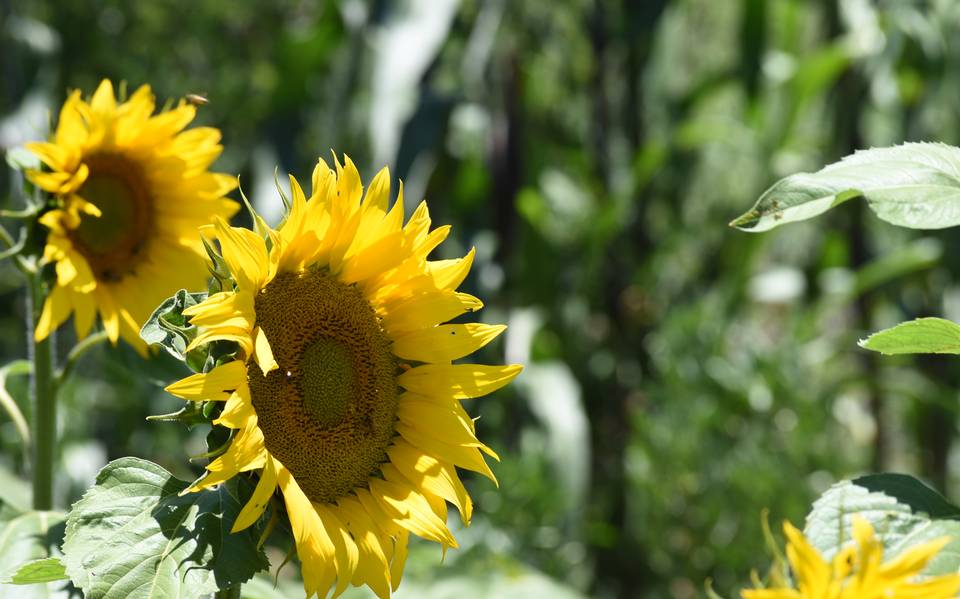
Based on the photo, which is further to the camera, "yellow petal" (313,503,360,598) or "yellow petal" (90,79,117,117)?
"yellow petal" (90,79,117,117)

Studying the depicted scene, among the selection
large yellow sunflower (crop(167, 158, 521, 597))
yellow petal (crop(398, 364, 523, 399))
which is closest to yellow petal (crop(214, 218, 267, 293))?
large yellow sunflower (crop(167, 158, 521, 597))

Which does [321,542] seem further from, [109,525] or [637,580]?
[637,580]

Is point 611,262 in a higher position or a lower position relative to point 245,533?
lower

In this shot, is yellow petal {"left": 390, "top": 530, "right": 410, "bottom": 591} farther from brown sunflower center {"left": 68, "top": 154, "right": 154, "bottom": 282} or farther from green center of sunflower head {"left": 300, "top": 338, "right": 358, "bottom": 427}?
brown sunflower center {"left": 68, "top": 154, "right": 154, "bottom": 282}

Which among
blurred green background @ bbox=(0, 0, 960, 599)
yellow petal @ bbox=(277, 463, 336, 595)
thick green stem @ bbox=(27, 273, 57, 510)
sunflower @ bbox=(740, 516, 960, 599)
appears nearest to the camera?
sunflower @ bbox=(740, 516, 960, 599)

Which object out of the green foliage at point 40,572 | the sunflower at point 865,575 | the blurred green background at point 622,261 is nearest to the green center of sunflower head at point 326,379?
the green foliage at point 40,572

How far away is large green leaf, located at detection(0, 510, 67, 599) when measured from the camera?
557 mm

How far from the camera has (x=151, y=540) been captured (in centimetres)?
45

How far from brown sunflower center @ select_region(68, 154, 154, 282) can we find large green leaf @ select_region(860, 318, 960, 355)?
0.49 metres

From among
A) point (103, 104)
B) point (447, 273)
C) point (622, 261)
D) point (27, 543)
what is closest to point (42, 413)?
point (27, 543)

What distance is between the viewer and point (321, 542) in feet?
1.49

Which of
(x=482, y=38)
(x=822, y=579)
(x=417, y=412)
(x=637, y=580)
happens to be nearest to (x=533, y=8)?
(x=482, y=38)

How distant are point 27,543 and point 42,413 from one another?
10 centimetres

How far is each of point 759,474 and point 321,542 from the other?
1197mm
